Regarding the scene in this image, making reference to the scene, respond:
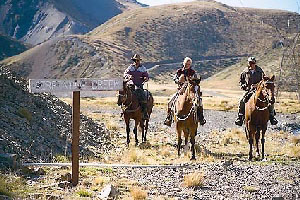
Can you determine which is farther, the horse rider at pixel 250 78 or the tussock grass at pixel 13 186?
the horse rider at pixel 250 78

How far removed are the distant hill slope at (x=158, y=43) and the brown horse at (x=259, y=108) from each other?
90.9 meters

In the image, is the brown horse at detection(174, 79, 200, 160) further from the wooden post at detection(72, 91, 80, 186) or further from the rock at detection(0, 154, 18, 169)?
the rock at detection(0, 154, 18, 169)

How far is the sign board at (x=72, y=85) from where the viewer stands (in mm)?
8578

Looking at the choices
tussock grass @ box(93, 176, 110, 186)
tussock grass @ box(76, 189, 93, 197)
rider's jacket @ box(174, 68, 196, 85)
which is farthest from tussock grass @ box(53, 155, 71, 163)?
rider's jacket @ box(174, 68, 196, 85)

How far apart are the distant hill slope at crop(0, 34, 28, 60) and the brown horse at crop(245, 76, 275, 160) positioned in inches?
5851

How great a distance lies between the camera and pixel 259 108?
14188mm

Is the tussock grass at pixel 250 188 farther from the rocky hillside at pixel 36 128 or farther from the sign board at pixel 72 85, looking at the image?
the rocky hillside at pixel 36 128

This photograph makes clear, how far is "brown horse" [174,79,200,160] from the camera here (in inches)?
512

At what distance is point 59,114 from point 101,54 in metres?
104

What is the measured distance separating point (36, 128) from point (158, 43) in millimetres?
121471

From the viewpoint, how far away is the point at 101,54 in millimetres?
120125

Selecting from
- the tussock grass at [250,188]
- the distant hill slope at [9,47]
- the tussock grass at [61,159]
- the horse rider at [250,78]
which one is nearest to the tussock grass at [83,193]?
the tussock grass at [250,188]

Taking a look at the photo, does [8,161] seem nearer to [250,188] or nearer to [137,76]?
[250,188]

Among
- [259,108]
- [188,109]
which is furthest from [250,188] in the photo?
[259,108]
